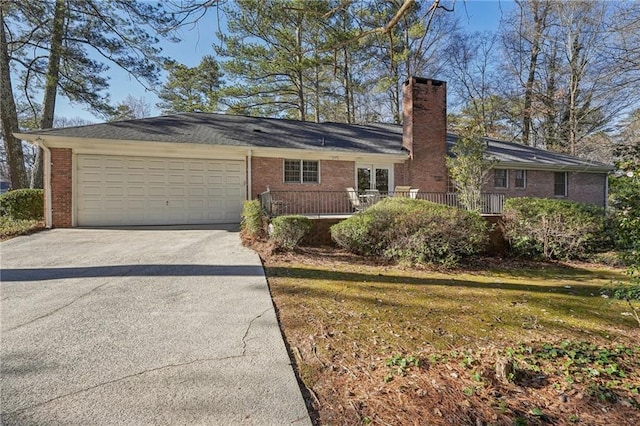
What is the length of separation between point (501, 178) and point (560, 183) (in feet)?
12.3

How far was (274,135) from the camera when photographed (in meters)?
12.8

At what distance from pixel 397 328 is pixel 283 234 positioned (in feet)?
13.7

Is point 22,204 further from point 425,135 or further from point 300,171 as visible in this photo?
point 425,135

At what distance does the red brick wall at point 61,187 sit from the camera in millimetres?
9547

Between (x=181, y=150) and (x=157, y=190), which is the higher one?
(x=181, y=150)

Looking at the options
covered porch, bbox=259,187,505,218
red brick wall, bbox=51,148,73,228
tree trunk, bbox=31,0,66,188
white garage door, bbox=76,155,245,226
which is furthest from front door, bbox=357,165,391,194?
tree trunk, bbox=31,0,66,188

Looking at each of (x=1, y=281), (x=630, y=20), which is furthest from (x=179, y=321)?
(x=630, y=20)

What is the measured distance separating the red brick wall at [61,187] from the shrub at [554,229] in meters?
13.3

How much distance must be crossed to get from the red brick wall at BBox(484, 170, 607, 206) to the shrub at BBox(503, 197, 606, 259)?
5.77m

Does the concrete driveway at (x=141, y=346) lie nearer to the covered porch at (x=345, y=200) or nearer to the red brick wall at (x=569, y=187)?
the covered porch at (x=345, y=200)

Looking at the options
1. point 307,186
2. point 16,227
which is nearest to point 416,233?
point 307,186

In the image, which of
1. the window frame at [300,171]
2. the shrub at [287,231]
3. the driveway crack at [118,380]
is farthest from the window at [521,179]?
the driveway crack at [118,380]

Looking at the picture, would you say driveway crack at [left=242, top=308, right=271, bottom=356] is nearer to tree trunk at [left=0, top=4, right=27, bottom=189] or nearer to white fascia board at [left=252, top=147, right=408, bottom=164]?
white fascia board at [left=252, top=147, right=408, bottom=164]

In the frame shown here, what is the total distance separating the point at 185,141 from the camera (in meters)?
10.3
